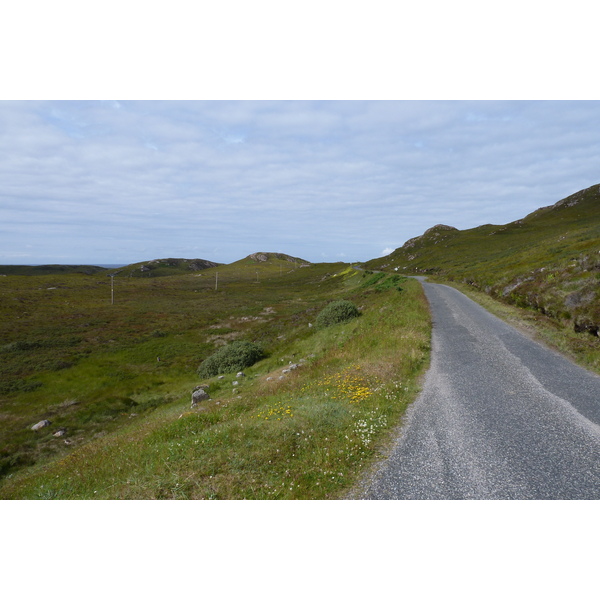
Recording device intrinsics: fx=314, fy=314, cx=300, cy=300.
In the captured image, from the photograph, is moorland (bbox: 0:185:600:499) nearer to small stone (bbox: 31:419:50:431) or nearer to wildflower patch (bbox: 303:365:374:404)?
wildflower patch (bbox: 303:365:374:404)

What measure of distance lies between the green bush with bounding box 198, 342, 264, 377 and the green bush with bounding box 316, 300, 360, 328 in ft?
22.6

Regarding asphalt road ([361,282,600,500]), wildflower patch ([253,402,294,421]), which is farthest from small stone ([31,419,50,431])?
asphalt road ([361,282,600,500])

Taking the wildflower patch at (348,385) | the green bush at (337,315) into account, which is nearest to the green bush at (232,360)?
the green bush at (337,315)

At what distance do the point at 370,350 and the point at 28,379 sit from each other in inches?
1335

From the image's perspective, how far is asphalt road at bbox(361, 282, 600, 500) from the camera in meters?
6.84

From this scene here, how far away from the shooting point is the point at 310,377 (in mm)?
15797

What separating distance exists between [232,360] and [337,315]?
1089 cm

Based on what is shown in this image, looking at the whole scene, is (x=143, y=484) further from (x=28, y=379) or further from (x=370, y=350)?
(x=28, y=379)

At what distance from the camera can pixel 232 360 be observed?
28.3 meters

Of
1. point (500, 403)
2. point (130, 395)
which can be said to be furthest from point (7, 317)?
point (500, 403)

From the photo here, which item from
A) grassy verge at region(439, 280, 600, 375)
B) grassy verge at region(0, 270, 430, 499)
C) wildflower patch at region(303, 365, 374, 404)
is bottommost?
grassy verge at region(0, 270, 430, 499)

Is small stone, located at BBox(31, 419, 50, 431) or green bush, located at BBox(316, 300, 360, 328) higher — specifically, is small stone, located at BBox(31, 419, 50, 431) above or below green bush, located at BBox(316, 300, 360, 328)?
below

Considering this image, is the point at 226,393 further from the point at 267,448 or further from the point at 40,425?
the point at 40,425

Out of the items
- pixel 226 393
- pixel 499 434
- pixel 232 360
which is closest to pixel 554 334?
pixel 499 434
